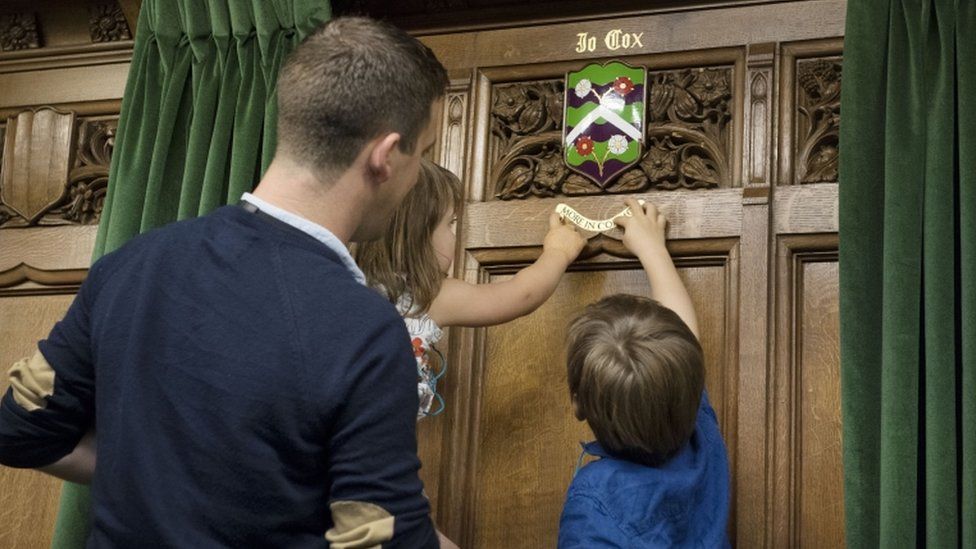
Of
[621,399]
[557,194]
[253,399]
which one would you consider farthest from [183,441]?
[557,194]

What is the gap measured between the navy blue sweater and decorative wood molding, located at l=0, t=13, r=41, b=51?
1663 mm

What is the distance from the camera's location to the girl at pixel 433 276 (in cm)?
218

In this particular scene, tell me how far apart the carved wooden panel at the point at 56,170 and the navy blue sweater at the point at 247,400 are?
148 cm

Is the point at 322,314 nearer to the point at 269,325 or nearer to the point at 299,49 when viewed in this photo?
the point at 269,325

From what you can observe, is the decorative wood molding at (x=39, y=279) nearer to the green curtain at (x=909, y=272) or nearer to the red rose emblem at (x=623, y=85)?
the red rose emblem at (x=623, y=85)

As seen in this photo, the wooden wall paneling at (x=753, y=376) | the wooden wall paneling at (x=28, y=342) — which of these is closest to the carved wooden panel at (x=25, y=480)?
the wooden wall paneling at (x=28, y=342)

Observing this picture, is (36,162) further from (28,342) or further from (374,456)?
(374,456)

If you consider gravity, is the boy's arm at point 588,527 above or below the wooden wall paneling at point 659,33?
below

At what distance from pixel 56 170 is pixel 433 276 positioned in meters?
0.99

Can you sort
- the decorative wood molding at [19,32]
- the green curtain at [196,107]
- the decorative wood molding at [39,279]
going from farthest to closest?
the decorative wood molding at [19,32] < the decorative wood molding at [39,279] < the green curtain at [196,107]

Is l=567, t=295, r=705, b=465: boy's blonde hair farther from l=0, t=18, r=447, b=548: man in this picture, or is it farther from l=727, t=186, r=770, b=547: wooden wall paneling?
l=0, t=18, r=447, b=548: man

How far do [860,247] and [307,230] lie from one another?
1.01m

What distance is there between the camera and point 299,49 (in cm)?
145

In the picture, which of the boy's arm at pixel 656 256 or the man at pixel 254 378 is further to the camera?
the boy's arm at pixel 656 256
